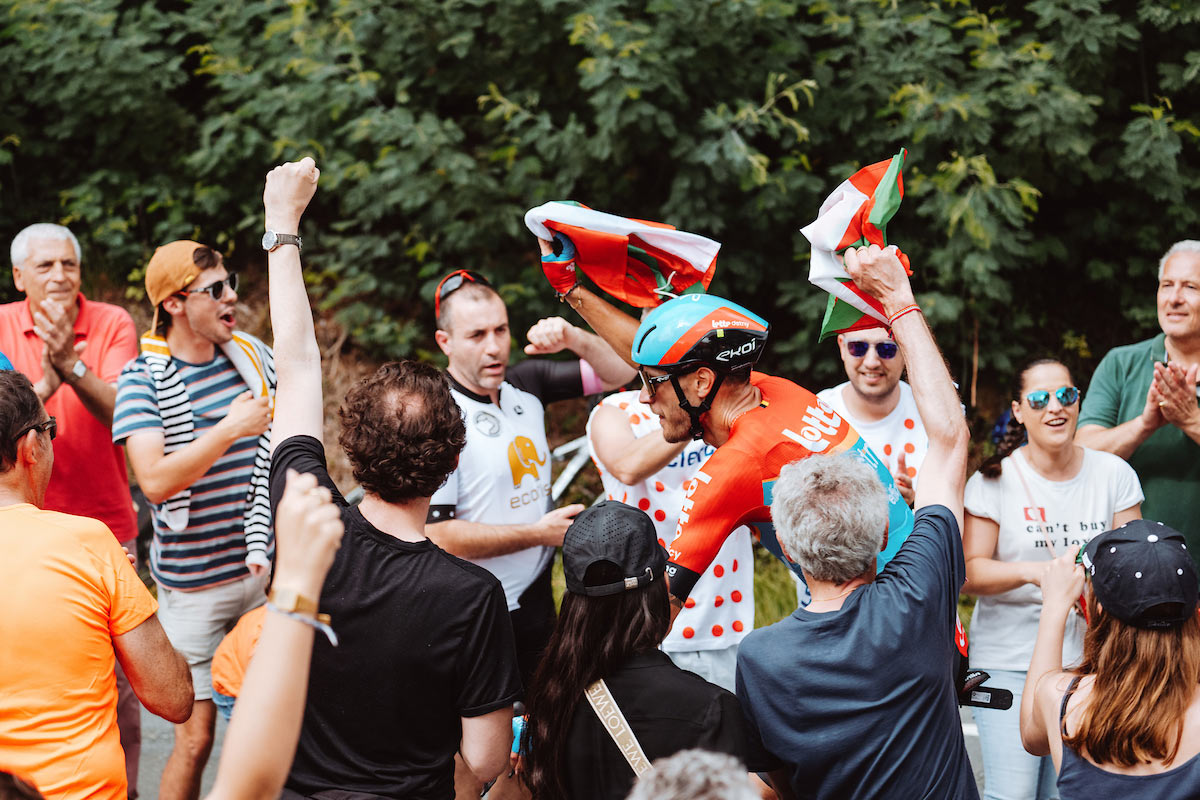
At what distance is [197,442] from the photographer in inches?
161

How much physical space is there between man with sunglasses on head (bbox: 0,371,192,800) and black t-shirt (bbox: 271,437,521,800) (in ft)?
1.75

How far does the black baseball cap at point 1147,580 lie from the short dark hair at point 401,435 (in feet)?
5.24

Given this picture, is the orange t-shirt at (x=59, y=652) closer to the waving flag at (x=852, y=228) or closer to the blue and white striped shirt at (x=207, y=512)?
the blue and white striped shirt at (x=207, y=512)

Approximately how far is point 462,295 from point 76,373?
170 cm

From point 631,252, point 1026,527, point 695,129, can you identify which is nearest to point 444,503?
point 631,252

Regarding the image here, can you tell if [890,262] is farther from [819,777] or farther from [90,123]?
[90,123]

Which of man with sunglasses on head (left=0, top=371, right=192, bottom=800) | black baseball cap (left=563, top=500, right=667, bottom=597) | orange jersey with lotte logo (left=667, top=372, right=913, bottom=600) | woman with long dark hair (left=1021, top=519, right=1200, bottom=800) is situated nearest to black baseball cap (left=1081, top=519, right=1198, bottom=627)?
woman with long dark hair (left=1021, top=519, right=1200, bottom=800)

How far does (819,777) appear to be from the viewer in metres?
2.35

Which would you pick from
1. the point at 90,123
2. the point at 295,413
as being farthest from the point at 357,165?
the point at 295,413

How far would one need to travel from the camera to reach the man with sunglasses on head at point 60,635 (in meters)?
2.49

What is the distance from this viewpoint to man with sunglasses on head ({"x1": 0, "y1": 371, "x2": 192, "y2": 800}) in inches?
98.0

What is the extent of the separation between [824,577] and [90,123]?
9.52 metres

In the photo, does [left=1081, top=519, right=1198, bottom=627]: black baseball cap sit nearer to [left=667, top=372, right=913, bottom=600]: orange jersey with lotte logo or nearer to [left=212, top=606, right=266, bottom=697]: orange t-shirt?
[left=667, top=372, right=913, bottom=600]: orange jersey with lotte logo

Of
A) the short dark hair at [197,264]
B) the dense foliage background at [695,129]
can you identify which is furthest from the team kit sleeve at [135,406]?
the dense foliage background at [695,129]
